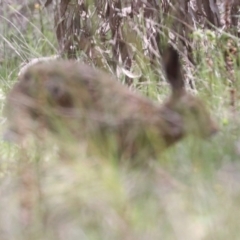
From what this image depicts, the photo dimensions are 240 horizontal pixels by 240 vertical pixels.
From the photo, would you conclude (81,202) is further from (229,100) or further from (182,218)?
(229,100)

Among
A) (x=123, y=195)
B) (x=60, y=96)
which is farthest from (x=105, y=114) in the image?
(x=123, y=195)

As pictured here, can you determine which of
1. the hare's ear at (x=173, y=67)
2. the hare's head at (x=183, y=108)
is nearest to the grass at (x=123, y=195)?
the hare's head at (x=183, y=108)

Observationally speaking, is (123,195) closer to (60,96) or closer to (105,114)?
(105,114)

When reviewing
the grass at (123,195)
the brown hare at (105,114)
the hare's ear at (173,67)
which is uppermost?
the hare's ear at (173,67)

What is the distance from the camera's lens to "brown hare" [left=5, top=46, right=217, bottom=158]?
2846 millimetres

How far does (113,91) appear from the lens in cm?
303

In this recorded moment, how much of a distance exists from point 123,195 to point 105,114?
64 centimetres

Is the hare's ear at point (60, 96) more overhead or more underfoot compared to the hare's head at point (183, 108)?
more underfoot

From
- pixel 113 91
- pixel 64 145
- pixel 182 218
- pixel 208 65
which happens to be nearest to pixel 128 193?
pixel 182 218

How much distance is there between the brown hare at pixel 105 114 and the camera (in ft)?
9.34

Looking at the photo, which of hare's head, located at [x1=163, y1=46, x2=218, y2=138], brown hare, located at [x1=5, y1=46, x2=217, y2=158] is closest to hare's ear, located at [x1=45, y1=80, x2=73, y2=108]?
brown hare, located at [x1=5, y1=46, x2=217, y2=158]

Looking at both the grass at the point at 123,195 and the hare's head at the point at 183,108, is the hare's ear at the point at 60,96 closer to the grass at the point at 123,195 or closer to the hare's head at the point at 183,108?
the grass at the point at 123,195

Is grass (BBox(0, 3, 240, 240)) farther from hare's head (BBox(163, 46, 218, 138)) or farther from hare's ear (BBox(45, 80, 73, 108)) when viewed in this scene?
hare's ear (BBox(45, 80, 73, 108))

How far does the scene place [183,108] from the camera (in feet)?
9.54
